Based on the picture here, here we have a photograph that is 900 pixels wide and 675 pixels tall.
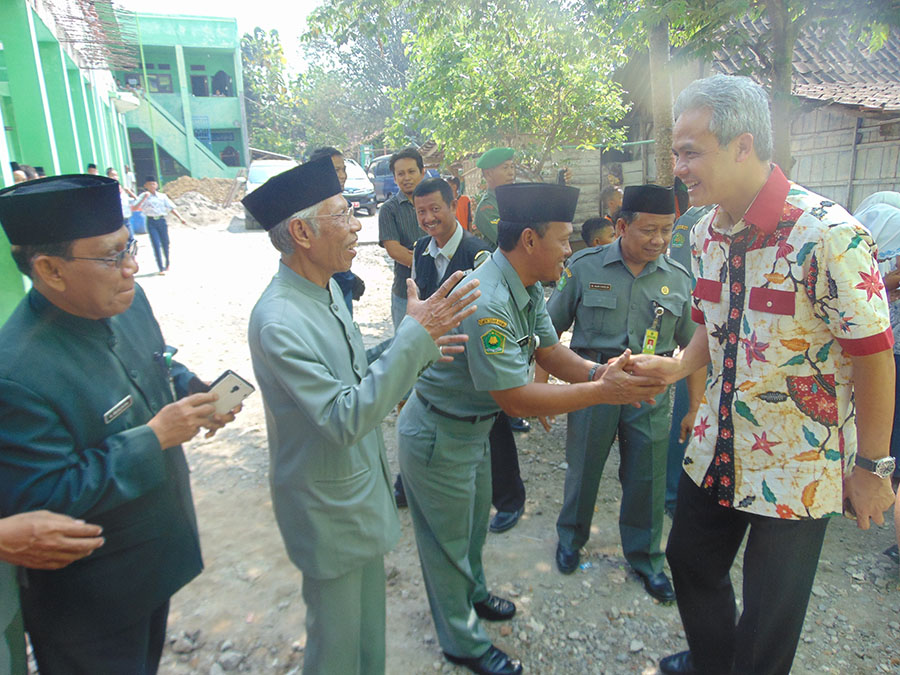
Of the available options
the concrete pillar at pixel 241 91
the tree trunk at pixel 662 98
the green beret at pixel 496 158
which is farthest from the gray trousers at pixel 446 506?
the concrete pillar at pixel 241 91

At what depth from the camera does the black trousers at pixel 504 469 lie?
3.66m

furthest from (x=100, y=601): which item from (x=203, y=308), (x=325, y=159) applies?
(x=203, y=308)

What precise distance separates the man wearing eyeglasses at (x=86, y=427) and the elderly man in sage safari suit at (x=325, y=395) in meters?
0.28

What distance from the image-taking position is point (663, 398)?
118 inches

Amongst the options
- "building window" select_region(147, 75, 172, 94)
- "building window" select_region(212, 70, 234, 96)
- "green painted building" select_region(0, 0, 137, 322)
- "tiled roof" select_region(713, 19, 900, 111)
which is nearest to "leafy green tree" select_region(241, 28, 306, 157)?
"building window" select_region(212, 70, 234, 96)

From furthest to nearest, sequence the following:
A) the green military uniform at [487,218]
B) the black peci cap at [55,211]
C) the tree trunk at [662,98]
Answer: the tree trunk at [662,98] < the green military uniform at [487,218] < the black peci cap at [55,211]

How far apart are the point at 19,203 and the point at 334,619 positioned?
4.83 feet

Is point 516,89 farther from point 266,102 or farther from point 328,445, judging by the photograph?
point 266,102

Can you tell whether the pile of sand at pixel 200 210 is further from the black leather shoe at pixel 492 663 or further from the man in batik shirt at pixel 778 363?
the man in batik shirt at pixel 778 363

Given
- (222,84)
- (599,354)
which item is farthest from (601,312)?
(222,84)

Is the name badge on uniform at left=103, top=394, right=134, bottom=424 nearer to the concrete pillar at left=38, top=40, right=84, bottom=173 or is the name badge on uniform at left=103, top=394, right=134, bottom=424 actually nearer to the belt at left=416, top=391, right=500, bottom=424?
the belt at left=416, top=391, right=500, bottom=424

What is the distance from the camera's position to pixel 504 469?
3.67m

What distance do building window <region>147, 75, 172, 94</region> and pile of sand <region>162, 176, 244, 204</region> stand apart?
5.83 metres

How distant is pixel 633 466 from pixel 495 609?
1006 mm
